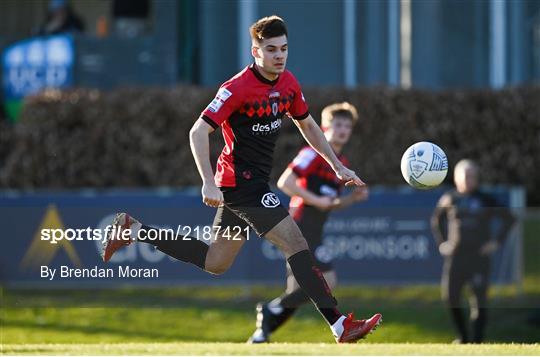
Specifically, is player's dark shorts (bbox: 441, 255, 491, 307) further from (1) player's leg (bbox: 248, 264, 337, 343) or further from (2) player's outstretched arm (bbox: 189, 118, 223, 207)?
(2) player's outstretched arm (bbox: 189, 118, 223, 207)

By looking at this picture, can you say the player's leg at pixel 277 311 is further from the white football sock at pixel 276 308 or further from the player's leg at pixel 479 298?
the player's leg at pixel 479 298

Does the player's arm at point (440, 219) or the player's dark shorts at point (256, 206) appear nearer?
the player's dark shorts at point (256, 206)

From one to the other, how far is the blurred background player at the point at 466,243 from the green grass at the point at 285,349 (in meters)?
3.45

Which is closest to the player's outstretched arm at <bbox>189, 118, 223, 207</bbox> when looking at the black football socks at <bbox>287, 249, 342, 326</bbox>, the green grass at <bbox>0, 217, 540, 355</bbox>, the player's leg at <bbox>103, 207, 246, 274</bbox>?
the player's leg at <bbox>103, 207, 246, 274</bbox>

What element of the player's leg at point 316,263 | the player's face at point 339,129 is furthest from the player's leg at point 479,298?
the player's face at point 339,129

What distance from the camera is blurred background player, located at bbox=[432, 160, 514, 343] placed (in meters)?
13.2

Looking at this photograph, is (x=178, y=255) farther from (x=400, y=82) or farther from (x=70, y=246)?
(x=400, y=82)

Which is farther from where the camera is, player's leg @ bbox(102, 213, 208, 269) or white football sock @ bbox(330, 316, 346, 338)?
player's leg @ bbox(102, 213, 208, 269)

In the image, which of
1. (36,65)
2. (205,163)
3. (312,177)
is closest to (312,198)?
(312,177)

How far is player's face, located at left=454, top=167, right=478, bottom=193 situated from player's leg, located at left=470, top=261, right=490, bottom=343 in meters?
0.80

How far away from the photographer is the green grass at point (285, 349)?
933 cm

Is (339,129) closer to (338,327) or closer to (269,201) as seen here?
(269,201)

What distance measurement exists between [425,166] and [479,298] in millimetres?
4848

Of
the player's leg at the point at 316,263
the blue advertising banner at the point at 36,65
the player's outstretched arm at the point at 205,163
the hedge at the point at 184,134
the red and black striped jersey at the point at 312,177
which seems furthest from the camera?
the blue advertising banner at the point at 36,65
